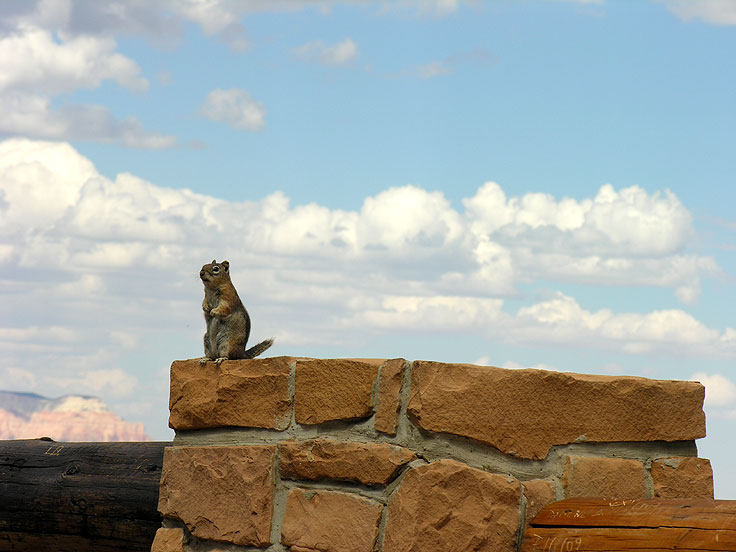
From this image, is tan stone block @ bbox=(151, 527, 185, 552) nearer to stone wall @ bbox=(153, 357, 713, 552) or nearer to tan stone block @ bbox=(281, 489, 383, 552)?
stone wall @ bbox=(153, 357, 713, 552)

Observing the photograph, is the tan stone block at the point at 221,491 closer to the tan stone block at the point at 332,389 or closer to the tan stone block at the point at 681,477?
the tan stone block at the point at 332,389

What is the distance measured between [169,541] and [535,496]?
1618 mm

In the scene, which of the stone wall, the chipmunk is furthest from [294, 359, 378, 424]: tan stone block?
the chipmunk

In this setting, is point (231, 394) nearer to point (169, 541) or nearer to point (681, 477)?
point (169, 541)

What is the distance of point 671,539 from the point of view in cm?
288

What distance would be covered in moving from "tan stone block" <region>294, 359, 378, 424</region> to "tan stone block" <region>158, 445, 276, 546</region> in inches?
8.9

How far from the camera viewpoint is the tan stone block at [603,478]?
3293 millimetres

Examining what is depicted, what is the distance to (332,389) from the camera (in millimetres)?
3500

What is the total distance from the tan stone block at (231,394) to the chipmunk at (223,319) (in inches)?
3.5

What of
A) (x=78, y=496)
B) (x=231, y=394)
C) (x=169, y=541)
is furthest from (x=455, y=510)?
(x=78, y=496)

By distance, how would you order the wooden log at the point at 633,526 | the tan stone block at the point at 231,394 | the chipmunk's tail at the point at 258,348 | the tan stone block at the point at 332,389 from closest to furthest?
Answer: 1. the wooden log at the point at 633,526
2. the tan stone block at the point at 332,389
3. the tan stone block at the point at 231,394
4. the chipmunk's tail at the point at 258,348

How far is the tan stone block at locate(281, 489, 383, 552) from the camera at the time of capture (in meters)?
3.34

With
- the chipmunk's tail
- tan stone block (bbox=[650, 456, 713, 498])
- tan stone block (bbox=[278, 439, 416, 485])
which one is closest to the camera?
tan stone block (bbox=[278, 439, 416, 485])

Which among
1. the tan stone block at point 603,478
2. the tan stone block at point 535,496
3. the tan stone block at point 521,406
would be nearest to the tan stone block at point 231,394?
the tan stone block at point 521,406
